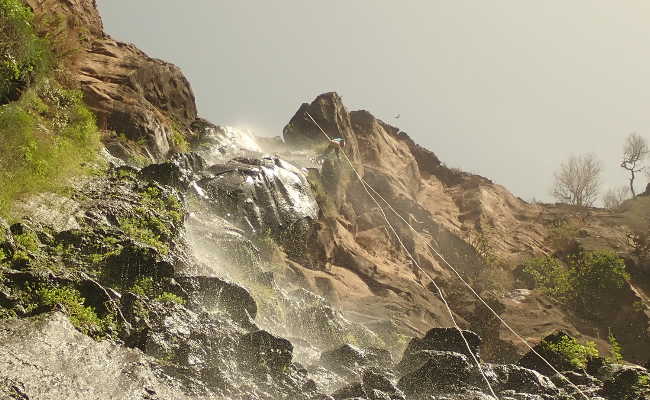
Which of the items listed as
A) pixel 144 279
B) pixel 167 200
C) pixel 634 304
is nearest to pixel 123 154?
pixel 167 200

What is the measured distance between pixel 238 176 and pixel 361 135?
709 inches

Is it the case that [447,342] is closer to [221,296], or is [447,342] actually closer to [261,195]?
[221,296]

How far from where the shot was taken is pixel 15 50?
42.4ft

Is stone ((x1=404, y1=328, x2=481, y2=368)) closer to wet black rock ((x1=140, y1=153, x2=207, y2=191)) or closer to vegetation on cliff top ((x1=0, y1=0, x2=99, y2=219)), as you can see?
wet black rock ((x1=140, y1=153, x2=207, y2=191))

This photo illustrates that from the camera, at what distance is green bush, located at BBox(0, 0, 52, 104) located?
12.5 m

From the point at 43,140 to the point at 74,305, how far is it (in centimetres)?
576

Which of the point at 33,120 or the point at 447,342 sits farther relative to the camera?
the point at 447,342

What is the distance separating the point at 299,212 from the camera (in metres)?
19.6

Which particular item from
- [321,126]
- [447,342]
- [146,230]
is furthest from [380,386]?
[321,126]

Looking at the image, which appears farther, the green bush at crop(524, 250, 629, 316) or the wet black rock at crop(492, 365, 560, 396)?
the green bush at crop(524, 250, 629, 316)

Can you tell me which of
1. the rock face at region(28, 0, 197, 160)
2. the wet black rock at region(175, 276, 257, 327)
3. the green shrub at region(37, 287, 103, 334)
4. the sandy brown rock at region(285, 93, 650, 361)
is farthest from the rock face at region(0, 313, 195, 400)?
the sandy brown rock at region(285, 93, 650, 361)

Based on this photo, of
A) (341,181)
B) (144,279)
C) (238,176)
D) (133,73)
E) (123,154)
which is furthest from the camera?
(341,181)

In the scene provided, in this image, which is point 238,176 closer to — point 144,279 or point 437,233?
point 144,279

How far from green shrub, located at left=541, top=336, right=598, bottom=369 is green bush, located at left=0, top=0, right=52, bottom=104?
48.4 ft
